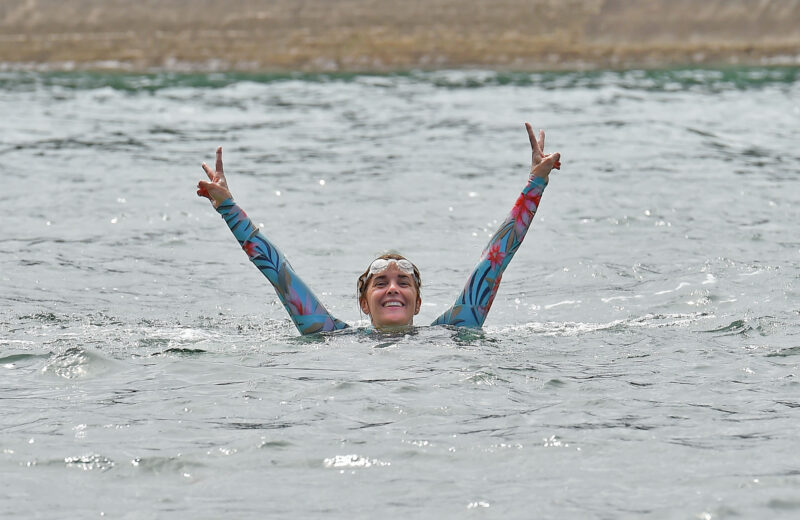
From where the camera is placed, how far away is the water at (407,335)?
605cm

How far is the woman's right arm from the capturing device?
8.94 m

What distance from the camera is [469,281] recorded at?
380 inches

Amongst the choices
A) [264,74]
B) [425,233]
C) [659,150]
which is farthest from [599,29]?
[425,233]

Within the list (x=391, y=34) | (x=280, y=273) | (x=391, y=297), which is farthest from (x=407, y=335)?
(x=391, y=34)

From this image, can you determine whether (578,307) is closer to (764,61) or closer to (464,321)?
(464,321)

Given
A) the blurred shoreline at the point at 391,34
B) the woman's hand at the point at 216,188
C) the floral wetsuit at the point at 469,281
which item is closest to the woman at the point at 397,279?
the floral wetsuit at the point at 469,281

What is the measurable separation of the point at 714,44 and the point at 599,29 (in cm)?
454

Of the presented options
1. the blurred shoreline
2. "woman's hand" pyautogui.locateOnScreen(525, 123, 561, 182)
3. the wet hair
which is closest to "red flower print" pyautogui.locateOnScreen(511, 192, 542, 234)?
"woman's hand" pyautogui.locateOnScreen(525, 123, 561, 182)

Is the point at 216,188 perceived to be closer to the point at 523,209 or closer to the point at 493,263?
the point at 493,263

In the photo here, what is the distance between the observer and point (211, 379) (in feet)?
26.3

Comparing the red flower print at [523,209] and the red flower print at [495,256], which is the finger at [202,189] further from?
the red flower print at [523,209]

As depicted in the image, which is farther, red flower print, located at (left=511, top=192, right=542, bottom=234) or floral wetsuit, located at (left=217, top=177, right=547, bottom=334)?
red flower print, located at (left=511, top=192, right=542, bottom=234)

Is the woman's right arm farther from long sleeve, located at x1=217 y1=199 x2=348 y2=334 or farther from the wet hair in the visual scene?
the wet hair

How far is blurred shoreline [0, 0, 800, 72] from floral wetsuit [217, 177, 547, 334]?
3196 centimetres
